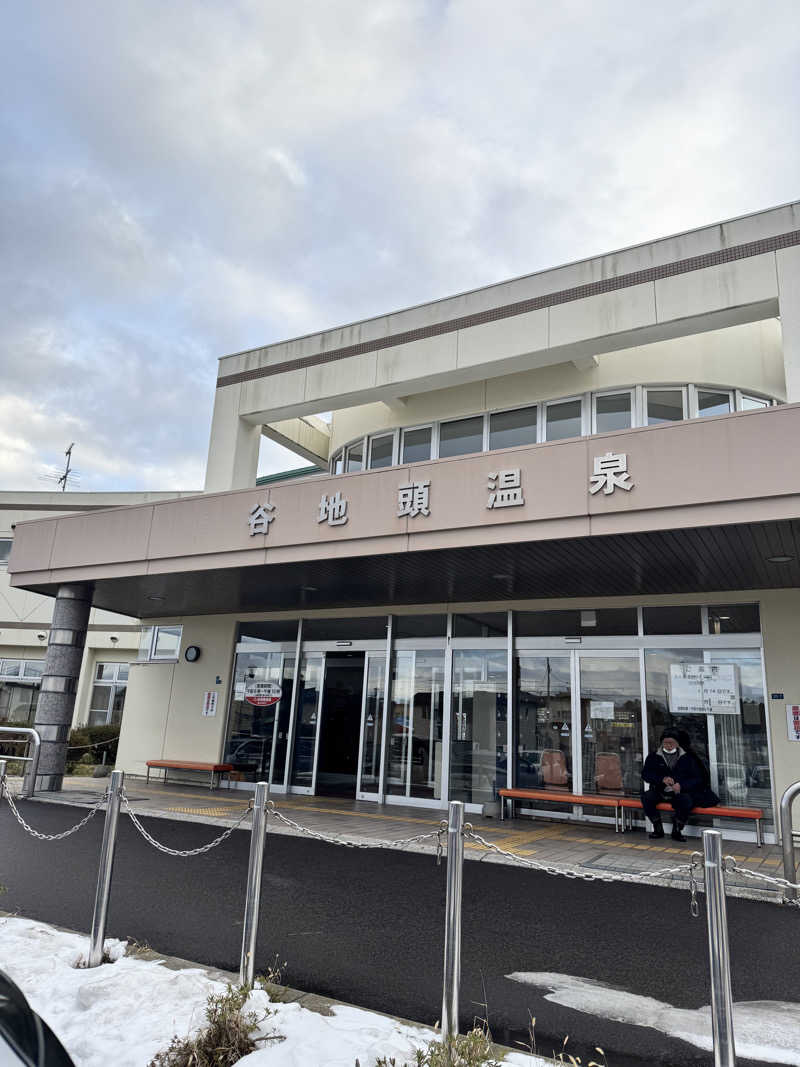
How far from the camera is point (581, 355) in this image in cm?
1253

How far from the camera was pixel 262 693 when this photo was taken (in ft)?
51.0

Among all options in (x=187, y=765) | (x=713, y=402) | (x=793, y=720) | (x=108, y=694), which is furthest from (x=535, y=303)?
(x=108, y=694)

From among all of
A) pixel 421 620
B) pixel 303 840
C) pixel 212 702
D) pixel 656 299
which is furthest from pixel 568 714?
pixel 212 702

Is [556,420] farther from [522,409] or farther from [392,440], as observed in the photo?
[392,440]

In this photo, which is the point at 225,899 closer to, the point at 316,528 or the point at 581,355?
the point at 316,528

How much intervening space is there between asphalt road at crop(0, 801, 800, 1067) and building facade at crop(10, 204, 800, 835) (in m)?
4.08

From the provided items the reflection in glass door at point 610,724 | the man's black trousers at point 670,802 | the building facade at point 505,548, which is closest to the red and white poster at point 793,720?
the building facade at point 505,548

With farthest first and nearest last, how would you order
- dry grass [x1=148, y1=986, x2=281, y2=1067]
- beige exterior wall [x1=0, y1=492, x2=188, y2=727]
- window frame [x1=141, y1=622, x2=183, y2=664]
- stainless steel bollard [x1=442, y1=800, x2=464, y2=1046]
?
beige exterior wall [x1=0, y1=492, x2=188, y2=727]
window frame [x1=141, y1=622, x2=183, y2=664]
stainless steel bollard [x1=442, y1=800, x2=464, y2=1046]
dry grass [x1=148, y1=986, x2=281, y2=1067]

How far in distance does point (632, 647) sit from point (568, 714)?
1.52 metres

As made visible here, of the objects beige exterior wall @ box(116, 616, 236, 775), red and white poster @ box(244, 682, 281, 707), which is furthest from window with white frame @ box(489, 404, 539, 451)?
beige exterior wall @ box(116, 616, 236, 775)

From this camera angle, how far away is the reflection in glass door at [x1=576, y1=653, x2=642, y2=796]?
11609 millimetres

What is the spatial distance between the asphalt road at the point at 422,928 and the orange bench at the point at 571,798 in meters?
3.09

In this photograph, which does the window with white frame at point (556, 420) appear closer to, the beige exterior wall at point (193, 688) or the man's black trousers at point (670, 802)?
the beige exterior wall at point (193, 688)

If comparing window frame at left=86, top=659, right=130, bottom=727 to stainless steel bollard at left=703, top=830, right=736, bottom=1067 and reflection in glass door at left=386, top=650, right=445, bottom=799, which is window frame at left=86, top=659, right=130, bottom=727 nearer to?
reflection in glass door at left=386, top=650, right=445, bottom=799
